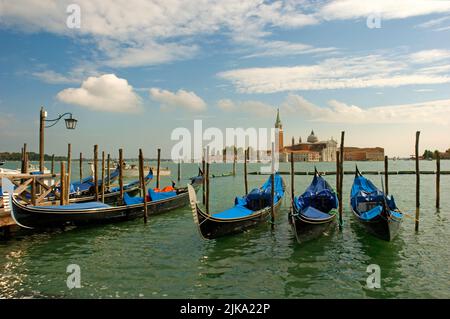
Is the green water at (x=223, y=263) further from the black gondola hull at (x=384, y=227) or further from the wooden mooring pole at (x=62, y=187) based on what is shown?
the wooden mooring pole at (x=62, y=187)

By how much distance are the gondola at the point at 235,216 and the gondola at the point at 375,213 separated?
2.61m

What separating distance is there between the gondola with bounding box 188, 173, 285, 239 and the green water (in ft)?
0.83

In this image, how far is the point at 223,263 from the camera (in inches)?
272

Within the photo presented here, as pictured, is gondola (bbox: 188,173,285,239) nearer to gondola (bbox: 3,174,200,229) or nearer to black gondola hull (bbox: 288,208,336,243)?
black gondola hull (bbox: 288,208,336,243)

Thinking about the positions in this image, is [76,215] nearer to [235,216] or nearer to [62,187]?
[62,187]

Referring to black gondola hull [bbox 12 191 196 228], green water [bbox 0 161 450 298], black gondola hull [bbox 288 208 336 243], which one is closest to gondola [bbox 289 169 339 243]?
black gondola hull [bbox 288 208 336 243]

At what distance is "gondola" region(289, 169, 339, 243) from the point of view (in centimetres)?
801

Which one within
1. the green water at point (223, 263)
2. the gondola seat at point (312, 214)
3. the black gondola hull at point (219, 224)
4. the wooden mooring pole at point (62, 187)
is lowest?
the green water at point (223, 263)

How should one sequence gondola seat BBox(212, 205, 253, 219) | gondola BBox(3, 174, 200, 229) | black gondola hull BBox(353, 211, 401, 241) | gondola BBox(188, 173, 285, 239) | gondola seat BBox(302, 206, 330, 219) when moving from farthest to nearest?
1. gondola seat BBox(212, 205, 253, 219)
2. gondola seat BBox(302, 206, 330, 219)
3. gondola BBox(3, 174, 200, 229)
4. black gondola hull BBox(353, 211, 401, 241)
5. gondola BBox(188, 173, 285, 239)

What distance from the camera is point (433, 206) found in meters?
14.6

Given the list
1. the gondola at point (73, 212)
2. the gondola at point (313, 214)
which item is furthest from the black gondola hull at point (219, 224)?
the gondola at point (73, 212)

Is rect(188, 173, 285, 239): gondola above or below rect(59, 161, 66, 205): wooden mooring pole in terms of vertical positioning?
below

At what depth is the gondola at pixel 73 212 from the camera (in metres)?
8.27
